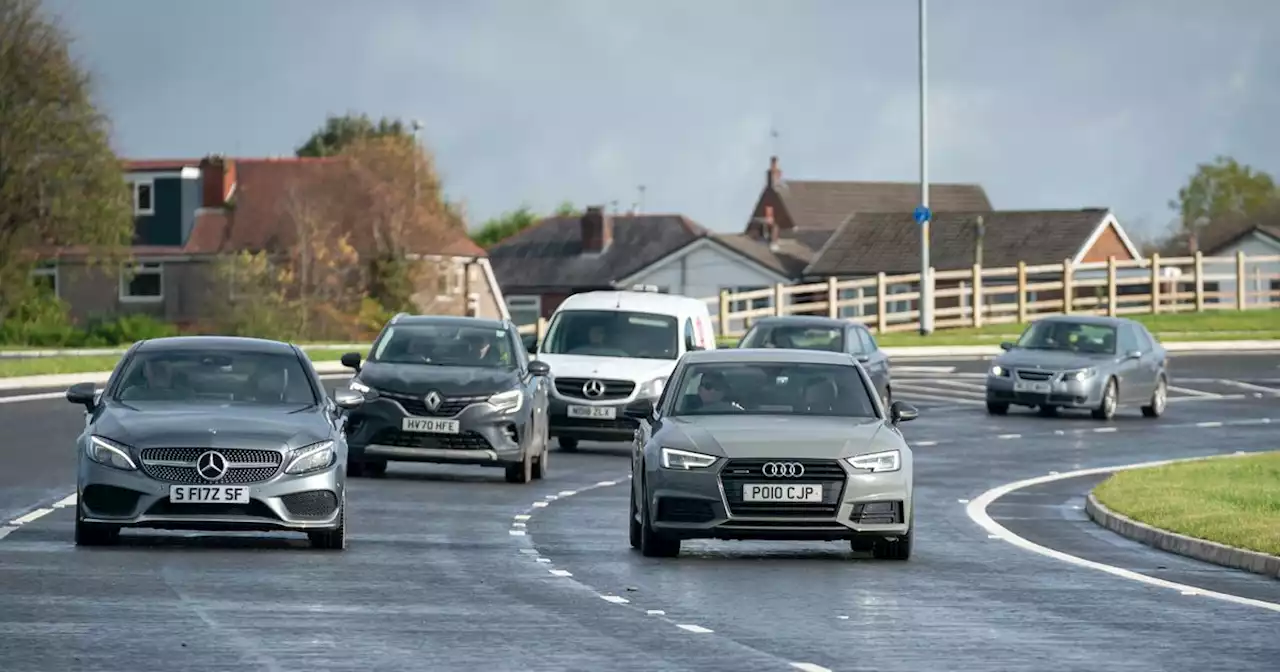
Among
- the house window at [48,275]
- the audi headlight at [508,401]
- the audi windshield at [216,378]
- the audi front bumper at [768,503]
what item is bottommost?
the audi front bumper at [768,503]

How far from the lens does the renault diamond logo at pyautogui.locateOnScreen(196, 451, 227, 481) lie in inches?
694

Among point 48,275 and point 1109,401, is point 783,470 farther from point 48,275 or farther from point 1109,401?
point 48,275

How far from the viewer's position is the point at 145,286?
98375 mm

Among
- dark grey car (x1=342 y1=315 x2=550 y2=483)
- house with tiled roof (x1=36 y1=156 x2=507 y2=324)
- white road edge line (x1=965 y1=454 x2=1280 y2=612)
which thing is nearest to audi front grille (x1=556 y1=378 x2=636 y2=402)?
dark grey car (x1=342 y1=315 x2=550 y2=483)

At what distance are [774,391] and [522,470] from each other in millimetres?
7819

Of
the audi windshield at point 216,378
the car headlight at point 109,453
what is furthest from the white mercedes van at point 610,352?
the car headlight at point 109,453

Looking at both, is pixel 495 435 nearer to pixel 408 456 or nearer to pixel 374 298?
pixel 408 456

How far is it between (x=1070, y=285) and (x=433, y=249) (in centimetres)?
2480

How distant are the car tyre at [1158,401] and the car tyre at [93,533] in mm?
26164

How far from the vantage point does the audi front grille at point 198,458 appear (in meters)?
17.6

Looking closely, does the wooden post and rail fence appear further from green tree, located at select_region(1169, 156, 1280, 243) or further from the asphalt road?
green tree, located at select_region(1169, 156, 1280, 243)

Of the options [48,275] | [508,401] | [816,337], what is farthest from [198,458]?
[48,275]

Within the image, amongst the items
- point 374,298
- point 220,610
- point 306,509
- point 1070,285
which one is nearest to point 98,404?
point 306,509

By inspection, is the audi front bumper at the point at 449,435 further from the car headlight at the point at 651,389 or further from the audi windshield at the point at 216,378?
the audi windshield at the point at 216,378
